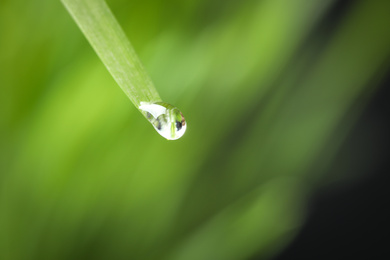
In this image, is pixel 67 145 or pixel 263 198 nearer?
pixel 67 145

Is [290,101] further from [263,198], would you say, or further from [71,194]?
[71,194]

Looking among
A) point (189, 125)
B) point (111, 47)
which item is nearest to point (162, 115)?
point (111, 47)

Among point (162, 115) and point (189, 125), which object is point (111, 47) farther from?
point (189, 125)

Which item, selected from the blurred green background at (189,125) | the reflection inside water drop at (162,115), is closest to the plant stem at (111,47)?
the reflection inside water drop at (162,115)

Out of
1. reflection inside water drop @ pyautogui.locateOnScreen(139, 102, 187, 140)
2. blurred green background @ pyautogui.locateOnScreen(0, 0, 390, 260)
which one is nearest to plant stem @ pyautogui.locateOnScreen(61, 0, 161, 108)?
reflection inside water drop @ pyautogui.locateOnScreen(139, 102, 187, 140)

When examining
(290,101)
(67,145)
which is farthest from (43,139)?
(290,101)

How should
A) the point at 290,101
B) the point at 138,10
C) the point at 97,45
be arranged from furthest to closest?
the point at 290,101
the point at 138,10
the point at 97,45
